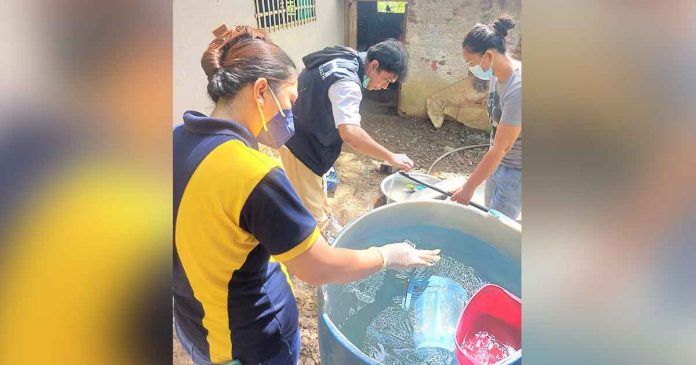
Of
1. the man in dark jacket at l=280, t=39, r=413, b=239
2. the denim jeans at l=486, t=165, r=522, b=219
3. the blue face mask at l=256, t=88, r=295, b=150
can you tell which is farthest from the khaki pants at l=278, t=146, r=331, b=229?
the blue face mask at l=256, t=88, r=295, b=150

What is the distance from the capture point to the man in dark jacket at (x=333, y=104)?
213cm

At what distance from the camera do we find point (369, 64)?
2297mm

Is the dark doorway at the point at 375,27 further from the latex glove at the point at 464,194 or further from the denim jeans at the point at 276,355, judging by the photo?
the denim jeans at the point at 276,355

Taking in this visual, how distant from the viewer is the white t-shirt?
82.7 inches

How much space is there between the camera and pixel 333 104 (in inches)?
84.4

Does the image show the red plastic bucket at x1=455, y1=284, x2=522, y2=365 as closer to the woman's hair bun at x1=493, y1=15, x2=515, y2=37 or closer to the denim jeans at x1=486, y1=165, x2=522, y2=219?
the denim jeans at x1=486, y1=165, x2=522, y2=219

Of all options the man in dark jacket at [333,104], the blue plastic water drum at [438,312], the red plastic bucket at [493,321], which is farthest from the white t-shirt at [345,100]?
the red plastic bucket at [493,321]
